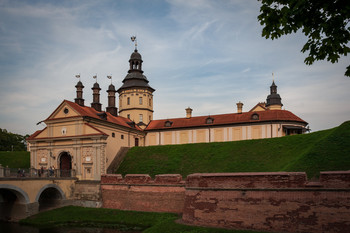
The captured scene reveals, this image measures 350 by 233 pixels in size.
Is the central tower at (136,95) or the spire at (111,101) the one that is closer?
the spire at (111,101)

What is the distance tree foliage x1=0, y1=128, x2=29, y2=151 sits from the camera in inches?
2405

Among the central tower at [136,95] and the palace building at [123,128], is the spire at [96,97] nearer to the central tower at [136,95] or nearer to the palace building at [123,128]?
the palace building at [123,128]

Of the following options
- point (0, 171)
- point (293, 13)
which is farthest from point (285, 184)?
point (0, 171)

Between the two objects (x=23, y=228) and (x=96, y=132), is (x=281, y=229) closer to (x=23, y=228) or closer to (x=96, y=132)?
(x=23, y=228)

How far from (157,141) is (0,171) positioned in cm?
2327

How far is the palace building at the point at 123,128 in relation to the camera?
2975 centimetres

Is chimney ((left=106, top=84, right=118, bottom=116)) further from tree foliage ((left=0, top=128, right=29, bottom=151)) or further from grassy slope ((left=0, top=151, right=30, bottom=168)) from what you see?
tree foliage ((left=0, top=128, right=29, bottom=151))

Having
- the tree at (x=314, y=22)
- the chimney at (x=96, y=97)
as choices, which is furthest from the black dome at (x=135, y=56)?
the tree at (x=314, y=22)

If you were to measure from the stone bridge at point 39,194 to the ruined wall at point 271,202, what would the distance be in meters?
12.6

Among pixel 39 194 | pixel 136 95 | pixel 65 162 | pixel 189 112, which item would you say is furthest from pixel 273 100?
pixel 39 194

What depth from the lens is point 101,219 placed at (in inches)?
874

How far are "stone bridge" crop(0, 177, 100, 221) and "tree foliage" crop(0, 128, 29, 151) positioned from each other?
131ft

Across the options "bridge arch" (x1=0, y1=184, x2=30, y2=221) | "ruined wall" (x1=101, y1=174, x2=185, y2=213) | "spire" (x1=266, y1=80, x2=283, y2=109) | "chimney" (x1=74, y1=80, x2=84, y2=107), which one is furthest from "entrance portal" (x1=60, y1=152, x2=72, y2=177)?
"spire" (x1=266, y1=80, x2=283, y2=109)

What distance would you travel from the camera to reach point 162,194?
21906 mm
